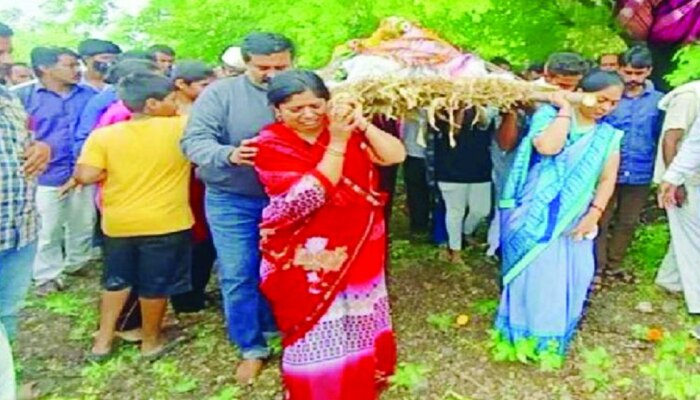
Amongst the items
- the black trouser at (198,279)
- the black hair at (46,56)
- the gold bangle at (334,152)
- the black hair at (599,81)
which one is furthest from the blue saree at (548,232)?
the black hair at (46,56)

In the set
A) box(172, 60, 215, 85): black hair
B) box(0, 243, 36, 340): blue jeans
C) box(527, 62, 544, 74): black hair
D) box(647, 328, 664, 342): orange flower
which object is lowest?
box(647, 328, 664, 342): orange flower

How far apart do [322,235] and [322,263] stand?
12 cm

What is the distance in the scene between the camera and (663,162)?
520cm

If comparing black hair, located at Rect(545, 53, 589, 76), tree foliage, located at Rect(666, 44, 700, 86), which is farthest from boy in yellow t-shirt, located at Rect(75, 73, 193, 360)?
tree foliage, located at Rect(666, 44, 700, 86)

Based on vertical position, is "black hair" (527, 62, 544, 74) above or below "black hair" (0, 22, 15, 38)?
below

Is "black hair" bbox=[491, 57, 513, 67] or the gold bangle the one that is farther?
"black hair" bbox=[491, 57, 513, 67]

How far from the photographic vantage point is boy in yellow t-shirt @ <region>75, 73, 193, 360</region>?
13.5 feet

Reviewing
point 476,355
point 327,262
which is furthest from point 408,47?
point 476,355

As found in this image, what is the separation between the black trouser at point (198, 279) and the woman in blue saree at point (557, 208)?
1.81m

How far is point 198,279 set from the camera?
5121 millimetres

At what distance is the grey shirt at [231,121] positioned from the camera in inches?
152

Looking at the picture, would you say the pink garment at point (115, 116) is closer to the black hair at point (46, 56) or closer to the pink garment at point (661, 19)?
the black hair at point (46, 56)

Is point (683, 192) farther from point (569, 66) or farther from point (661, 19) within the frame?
point (661, 19)

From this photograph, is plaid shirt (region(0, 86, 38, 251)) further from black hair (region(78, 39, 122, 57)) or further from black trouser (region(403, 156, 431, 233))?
black trouser (region(403, 156, 431, 233))
